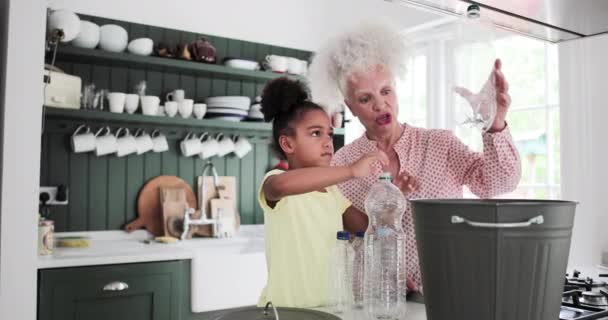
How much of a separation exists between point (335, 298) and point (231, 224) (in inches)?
91.2

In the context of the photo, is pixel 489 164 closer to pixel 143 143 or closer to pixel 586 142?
pixel 586 142

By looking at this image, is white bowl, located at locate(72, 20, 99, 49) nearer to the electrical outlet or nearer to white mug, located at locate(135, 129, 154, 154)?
white mug, located at locate(135, 129, 154, 154)

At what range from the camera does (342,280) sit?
3.93 feet

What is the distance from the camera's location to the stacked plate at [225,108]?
338 cm

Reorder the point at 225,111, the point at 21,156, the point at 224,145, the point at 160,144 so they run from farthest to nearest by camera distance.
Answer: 1. the point at 224,145
2. the point at 225,111
3. the point at 160,144
4. the point at 21,156

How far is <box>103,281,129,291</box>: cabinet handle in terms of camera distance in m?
2.51

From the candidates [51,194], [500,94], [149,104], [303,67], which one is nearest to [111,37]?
[149,104]

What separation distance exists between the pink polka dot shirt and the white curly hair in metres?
0.18

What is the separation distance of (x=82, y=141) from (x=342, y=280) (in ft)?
7.31

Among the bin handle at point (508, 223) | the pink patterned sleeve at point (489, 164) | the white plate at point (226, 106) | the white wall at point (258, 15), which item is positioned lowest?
the bin handle at point (508, 223)

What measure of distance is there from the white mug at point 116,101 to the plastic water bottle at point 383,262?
217 centimetres

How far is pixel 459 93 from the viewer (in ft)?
4.02

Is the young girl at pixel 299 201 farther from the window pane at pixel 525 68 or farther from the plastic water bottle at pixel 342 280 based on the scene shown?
the window pane at pixel 525 68

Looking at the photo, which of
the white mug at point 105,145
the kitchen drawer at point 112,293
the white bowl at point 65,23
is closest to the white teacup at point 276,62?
the white mug at point 105,145
